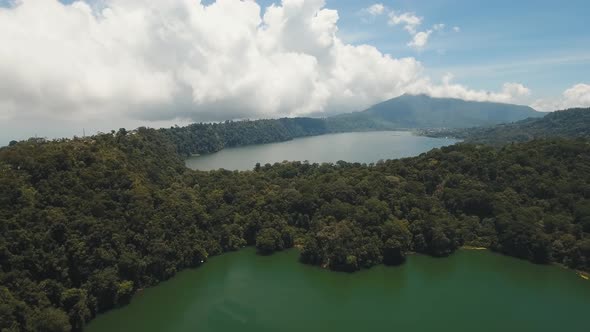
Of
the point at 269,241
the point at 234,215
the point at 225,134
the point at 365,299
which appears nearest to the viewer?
the point at 365,299

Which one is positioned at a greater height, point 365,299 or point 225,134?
point 225,134

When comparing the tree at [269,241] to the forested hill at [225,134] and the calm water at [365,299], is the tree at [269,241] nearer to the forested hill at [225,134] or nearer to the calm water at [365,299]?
the calm water at [365,299]

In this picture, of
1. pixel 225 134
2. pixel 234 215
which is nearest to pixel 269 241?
pixel 234 215

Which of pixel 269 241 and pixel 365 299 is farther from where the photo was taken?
pixel 269 241

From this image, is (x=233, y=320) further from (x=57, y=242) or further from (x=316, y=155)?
(x=316, y=155)

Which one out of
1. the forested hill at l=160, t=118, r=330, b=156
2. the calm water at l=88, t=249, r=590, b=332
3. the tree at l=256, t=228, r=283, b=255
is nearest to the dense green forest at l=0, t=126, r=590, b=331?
the tree at l=256, t=228, r=283, b=255

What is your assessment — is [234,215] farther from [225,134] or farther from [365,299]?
[225,134]

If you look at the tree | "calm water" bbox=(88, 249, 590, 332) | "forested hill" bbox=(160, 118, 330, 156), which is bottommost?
"calm water" bbox=(88, 249, 590, 332)

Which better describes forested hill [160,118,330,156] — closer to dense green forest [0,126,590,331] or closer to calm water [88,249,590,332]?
dense green forest [0,126,590,331]
